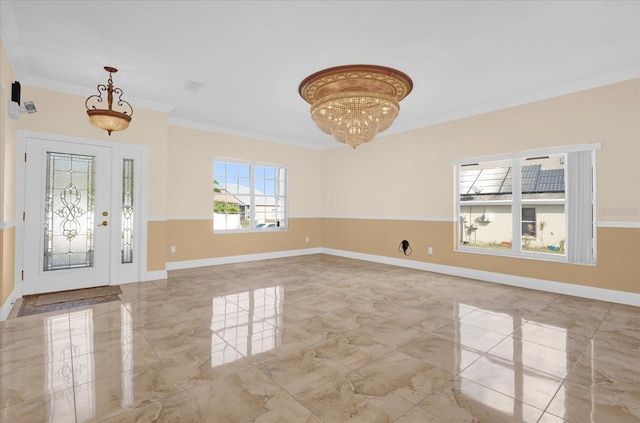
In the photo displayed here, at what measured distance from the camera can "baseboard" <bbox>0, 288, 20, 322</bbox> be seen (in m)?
3.25

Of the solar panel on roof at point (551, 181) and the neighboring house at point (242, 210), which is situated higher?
the solar panel on roof at point (551, 181)

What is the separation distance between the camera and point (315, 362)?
2400mm

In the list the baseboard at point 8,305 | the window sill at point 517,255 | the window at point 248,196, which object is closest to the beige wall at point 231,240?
the window at point 248,196

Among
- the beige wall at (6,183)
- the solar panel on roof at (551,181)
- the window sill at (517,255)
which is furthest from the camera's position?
the solar panel on roof at (551,181)

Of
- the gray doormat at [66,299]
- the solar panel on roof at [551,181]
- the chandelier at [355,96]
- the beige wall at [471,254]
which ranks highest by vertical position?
the chandelier at [355,96]

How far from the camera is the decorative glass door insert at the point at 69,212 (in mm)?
4352

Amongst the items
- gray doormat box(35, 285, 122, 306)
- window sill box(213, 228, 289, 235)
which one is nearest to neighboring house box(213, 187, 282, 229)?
window sill box(213, 228, 289, 235)

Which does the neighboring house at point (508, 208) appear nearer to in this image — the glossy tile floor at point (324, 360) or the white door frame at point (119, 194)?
the glossy tile floor at point (324, 360)

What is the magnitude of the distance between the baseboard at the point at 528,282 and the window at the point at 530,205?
1.19 feet

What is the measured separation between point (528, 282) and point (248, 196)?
545 cm

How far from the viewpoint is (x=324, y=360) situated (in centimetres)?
243

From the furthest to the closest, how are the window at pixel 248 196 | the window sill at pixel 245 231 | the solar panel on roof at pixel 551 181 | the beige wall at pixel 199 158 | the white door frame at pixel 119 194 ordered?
1. the window at pixel 248 196
2. the window sill at pixel 245 231
3. the beige wall at pixel 199 158
4. the solar panel on roof at pixel 551 181
5. the white door frame at pixel 119 194

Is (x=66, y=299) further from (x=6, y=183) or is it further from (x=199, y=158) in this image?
(x=199, y=158)

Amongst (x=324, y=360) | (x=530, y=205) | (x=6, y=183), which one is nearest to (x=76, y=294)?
(x=6, y=183)
